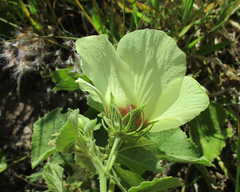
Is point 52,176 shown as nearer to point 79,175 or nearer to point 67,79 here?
point 79,175

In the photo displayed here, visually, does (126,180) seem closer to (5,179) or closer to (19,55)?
(19,55)

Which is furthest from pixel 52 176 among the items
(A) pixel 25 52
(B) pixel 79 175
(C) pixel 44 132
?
(A) pixel 25 52

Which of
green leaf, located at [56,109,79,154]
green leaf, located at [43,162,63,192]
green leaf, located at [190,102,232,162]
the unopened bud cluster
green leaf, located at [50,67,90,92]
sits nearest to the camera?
green leaf, located at [56,109,79,154]

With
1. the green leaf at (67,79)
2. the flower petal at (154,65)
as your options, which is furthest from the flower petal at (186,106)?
the green leaf at (67,79)

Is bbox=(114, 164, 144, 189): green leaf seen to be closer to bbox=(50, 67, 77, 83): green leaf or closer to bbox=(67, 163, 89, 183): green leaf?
bbox=(67, 163, 89, 183): green leaf

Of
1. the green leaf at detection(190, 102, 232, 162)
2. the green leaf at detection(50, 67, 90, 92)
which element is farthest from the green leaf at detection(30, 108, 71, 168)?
the green leaf at detection(190, 102, 232, 162)

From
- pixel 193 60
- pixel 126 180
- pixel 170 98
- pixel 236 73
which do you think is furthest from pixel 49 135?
pixel 236 73
